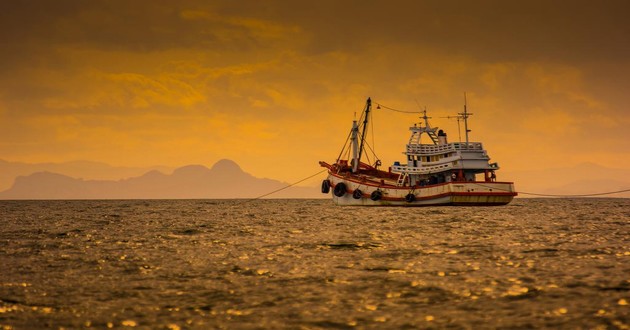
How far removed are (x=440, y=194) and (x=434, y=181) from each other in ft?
16.0

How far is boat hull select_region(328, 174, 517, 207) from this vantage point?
71.7 metres

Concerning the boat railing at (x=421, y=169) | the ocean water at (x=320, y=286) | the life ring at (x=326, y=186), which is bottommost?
the ocean water at (x=320, y=286)

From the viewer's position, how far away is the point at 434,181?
3056 inches

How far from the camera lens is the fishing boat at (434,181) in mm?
72562

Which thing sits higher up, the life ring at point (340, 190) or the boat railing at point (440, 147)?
the boat railing at point (440, 147)

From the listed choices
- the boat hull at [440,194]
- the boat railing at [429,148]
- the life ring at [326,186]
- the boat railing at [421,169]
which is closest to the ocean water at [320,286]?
the boat hull at [440,194]

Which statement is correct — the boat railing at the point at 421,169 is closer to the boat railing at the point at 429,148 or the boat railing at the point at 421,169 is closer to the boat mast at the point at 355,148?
the boat railing at the point at 429,148

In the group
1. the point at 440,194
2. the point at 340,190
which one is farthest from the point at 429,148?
the point at 340,190

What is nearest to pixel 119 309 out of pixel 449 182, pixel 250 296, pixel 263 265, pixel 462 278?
pixel 250 296

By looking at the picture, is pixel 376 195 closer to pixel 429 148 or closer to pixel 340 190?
pixel 340 190

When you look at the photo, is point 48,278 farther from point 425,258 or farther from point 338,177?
point 338,177

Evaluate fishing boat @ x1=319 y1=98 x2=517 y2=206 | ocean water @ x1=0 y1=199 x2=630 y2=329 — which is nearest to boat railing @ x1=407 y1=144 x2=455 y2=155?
fishing boat @ x1=319 y1=98 x2=517 y2=206

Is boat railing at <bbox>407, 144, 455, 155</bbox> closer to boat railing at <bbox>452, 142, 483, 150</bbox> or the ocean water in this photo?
boat railing at <bbox>452, 142, 483, 150</bbox>

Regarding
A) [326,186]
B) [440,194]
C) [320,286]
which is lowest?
[320,286]
